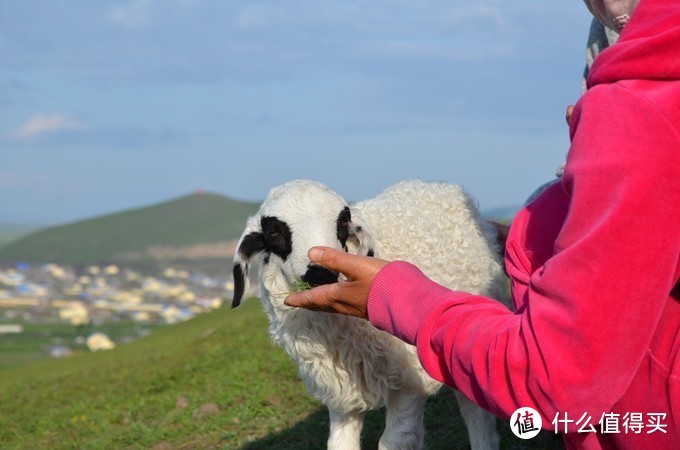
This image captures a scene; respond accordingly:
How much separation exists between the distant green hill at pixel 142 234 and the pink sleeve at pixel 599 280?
172 feet

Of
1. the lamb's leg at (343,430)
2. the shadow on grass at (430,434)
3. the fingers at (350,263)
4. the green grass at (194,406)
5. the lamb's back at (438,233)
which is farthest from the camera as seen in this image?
the green grass at (194,406)

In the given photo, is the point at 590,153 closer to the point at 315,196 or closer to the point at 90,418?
the point at 315,196

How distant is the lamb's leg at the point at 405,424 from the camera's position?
15.5 ft

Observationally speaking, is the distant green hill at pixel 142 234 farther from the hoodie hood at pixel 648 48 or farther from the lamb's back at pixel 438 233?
the hoodie hood at pixel 648 48

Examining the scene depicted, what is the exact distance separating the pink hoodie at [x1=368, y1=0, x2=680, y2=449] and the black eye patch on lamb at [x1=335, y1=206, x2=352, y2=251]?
102 inches

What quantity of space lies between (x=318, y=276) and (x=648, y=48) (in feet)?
8.17

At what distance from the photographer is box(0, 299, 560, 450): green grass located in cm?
667

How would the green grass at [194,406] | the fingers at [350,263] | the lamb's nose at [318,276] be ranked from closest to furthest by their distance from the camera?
the fingers at [350,263]
the lamb's nose at [318,276]
the green grass at [194,406]

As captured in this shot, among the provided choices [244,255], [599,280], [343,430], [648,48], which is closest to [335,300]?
[599,280]

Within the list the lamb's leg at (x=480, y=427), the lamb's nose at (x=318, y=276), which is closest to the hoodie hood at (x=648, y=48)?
the lamb's nose at (x=318, y=276)

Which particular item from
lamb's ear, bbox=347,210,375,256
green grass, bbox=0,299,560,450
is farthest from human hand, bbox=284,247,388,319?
green grass, bbox=0,299,560,450

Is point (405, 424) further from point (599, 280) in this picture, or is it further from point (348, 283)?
point (599, 280)

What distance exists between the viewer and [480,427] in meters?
5.51

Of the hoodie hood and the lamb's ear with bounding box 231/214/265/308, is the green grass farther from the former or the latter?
the hoodie hood
